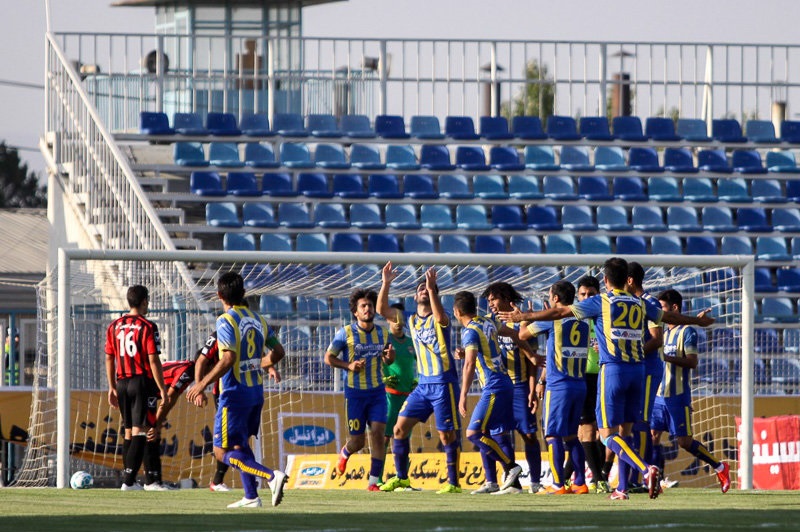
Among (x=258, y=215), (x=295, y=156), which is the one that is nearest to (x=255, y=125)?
(x=295, y=156)

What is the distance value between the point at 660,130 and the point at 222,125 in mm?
7704

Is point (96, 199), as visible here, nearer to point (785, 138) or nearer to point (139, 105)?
point (139, 105)

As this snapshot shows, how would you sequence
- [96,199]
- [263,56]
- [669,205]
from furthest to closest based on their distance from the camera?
[263,56]
[669,205]
[96,199]

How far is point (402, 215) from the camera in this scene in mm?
23406

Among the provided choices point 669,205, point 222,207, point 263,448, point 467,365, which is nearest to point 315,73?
point 222,207

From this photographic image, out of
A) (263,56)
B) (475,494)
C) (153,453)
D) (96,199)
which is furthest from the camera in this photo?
(263,56)

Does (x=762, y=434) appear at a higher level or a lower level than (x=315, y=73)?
lower

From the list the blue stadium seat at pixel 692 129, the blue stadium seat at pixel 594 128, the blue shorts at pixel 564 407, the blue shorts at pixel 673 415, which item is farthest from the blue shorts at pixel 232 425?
the blue stadium seat at pixel 692 129

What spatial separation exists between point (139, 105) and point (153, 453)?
13725 mm

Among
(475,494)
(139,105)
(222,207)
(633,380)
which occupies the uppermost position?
(139,105)

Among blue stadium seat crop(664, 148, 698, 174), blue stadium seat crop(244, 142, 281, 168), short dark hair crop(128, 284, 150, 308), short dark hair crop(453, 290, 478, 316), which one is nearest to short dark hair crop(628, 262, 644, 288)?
short dark hair crop(453, 290, 478, 316)

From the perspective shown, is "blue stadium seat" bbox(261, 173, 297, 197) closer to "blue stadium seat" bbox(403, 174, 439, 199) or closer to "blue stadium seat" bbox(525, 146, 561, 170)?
"blue stadium seat" bbox(403, 174, 439, 199)

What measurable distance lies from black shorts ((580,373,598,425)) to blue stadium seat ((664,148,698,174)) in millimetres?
12891

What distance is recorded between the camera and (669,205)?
24.8 metres
